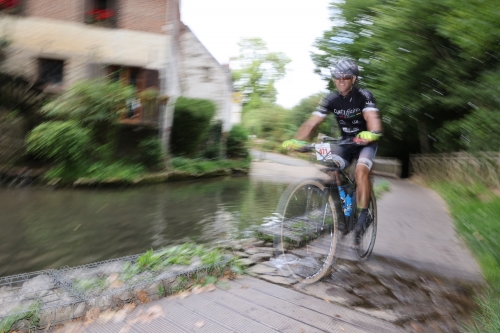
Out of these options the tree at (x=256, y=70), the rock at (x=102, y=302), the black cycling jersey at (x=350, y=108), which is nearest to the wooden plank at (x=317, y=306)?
the rock at (x=102, y=302)

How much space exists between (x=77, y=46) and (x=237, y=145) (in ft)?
30.1

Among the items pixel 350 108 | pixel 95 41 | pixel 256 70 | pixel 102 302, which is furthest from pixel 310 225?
pixel 256 70

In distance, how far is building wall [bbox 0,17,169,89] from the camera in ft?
43.3

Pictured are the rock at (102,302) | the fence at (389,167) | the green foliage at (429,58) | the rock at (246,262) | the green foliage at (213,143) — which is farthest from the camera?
the fence at (389,167)

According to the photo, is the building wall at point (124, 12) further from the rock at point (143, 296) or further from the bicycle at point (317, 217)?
the rock at point (143, 296)

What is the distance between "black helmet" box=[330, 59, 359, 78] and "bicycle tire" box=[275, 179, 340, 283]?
1106mm

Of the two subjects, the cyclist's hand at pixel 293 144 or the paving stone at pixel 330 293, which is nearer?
the paving stone at pixel 330 293

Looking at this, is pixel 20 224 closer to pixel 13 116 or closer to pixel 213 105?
pixel 13 116

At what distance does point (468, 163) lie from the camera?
12.2 meters

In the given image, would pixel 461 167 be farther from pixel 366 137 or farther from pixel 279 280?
pixel 279 280

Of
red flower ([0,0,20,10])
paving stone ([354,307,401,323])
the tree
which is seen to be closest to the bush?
red flower ([0,0,20,10])

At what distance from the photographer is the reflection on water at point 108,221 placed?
217 inches

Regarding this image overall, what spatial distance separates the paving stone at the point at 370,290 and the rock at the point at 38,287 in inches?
103

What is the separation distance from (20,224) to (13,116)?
552 centimetres
